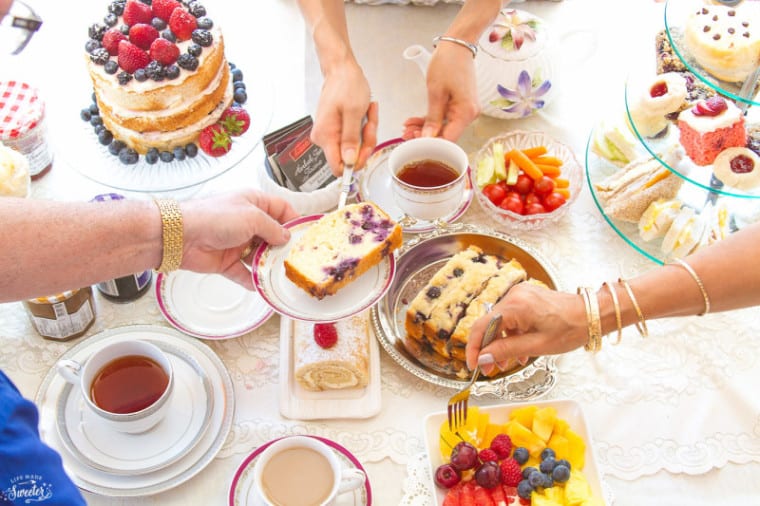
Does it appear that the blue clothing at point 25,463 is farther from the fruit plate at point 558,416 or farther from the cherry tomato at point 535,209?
the cherry tomato at point 535,209

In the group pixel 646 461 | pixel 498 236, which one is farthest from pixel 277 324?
pixel 646 461

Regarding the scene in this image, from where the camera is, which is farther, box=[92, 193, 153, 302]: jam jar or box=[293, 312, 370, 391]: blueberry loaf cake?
box=[92, 193, 153, 302]: jam jar

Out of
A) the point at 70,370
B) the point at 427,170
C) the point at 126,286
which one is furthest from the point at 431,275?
the point at 70,370

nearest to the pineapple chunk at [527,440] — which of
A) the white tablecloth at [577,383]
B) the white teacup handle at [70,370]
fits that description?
→ the white tablecloth at [577,383]

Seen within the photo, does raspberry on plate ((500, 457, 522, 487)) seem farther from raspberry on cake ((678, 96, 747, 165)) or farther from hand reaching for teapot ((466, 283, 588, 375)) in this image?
raspberry on cake ((678, 96, 747, 165))

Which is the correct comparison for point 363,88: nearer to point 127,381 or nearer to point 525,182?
point 525,182

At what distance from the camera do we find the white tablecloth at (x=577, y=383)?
1525 mm

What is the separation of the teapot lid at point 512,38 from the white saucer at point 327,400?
2.82ft

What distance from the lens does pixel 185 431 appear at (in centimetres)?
150

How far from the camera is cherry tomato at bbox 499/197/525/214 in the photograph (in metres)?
1.84

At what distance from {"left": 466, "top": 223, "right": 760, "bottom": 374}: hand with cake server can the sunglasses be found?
139cm

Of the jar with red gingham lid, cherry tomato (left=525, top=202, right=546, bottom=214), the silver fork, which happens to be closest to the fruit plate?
the silver fork

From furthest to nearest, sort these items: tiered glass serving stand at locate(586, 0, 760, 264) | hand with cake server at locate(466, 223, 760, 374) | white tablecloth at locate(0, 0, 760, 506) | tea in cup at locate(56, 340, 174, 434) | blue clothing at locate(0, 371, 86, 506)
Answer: tiered glass serving stand at locate(586, 0, 760, 264), white tablecloth at locate(0, 0, 760, 506), tea in cup at locate(56, 340, 174, 434), hand with cake server at locate(466, 223, 760, 374), blue clothing at locate(0, 371, 86, 506)

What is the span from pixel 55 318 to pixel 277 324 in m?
0.47
